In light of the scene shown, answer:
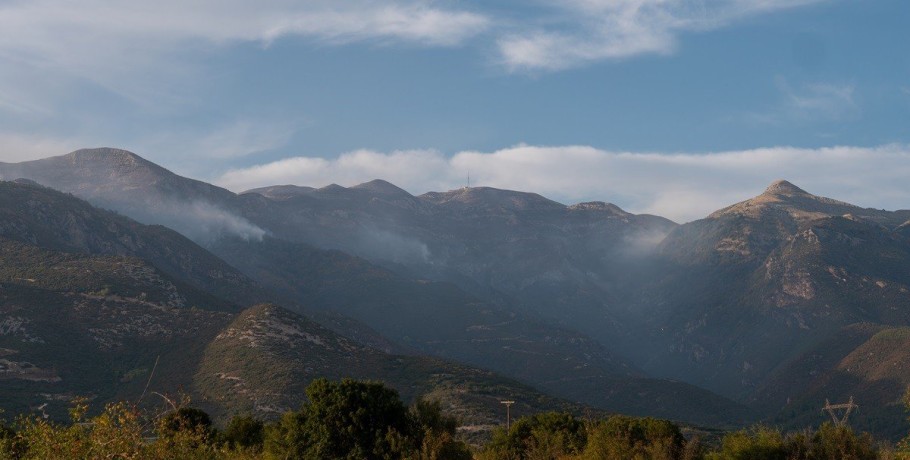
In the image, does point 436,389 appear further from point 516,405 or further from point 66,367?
point 66,367

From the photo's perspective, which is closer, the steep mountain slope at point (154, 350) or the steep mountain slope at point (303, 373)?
the steep mountain slope at point (303, 373)

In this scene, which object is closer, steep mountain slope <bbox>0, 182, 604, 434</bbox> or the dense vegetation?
the dense vegetation

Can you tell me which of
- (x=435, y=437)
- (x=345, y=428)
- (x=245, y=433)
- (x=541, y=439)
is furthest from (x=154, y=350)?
(x=435, y=437)

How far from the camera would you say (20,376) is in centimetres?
11650

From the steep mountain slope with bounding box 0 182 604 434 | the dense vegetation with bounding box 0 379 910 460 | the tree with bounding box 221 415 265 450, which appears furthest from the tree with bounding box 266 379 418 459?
the steep mountain slope with bounding box 0 182 604 434

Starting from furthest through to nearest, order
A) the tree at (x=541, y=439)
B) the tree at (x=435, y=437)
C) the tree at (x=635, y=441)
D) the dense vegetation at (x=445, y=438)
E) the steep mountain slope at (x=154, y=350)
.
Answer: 1. the steep mountain slope at (x=154, y=350)
2. the tree at (x=541, y=439)
3. the tree at (x=435, y=437)
4. the tree at (x=635, y=441)
5. the dense vegetation at (x=445, y=438)

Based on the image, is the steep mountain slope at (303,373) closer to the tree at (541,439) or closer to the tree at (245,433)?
the tree at (245,433)

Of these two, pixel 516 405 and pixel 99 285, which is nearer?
pixel 516 405

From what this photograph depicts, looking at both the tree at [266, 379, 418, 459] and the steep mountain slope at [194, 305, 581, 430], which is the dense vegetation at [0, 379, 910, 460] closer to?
the tree at [266, 379, 418, 459]

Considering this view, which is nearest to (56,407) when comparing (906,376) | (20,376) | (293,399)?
(20,376)

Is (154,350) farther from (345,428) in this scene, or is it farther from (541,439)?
(541,439)

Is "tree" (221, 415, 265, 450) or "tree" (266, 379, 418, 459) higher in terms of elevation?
"tree" (266, 379, 418, 459)

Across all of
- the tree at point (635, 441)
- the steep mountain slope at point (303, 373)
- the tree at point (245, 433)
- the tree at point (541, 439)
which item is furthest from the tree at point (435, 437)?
the steep mountain slope at point (303, 373)

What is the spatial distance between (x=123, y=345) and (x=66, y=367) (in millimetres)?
13900
